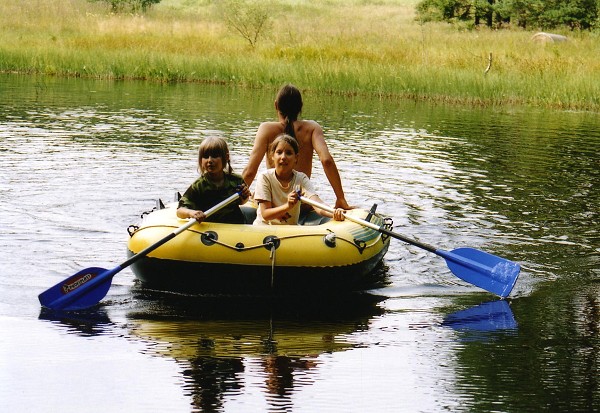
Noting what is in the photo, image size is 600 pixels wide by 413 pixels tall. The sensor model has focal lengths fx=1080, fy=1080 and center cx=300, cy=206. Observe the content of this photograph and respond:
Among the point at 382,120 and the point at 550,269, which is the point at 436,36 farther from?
the point at 550,269

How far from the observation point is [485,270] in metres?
7.28

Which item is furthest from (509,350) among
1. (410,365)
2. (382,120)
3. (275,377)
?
(382,120)

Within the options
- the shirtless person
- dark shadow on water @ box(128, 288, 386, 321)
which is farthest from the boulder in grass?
dark shadow on water @ box(128, 288, 386, 321)

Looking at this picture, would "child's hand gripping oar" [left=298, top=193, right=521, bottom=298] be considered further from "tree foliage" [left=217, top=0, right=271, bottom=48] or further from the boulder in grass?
the boulder in grass

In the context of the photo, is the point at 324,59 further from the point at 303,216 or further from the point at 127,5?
the point at 127,5

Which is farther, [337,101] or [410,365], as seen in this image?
[337,101]

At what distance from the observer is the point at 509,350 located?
5.98 m

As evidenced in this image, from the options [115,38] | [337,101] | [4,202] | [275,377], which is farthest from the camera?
[115,38]

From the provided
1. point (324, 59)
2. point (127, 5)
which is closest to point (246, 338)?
point (324, 59)

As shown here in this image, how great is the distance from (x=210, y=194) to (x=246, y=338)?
1276mm

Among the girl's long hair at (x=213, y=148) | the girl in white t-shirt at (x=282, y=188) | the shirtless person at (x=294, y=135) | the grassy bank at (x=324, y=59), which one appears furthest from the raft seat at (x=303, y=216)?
the grassy bank at (x=324, y=59)

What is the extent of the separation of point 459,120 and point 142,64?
8701mm

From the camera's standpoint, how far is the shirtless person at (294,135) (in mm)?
7684

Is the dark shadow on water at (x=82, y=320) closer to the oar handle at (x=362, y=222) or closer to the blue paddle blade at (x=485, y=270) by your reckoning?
the oar handle at (x=362, y=222)
